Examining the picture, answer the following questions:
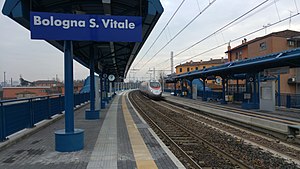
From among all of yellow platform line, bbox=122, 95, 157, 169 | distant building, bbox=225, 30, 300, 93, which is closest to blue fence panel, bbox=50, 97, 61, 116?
yellow platform line, bbox=122, 95, 157, 169

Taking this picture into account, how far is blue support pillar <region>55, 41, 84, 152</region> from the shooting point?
281 inches

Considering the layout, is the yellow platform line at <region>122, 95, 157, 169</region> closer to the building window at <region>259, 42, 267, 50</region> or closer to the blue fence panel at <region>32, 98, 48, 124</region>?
the blue fence panel at <region>32, 98, 48, 124</region>

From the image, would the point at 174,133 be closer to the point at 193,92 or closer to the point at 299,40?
the point at 193,92

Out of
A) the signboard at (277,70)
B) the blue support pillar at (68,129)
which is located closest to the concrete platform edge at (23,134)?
the blue support pillar at (68,129)

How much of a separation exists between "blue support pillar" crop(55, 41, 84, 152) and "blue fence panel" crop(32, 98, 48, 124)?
3747 millimetres

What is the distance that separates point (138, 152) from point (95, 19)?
3.72 meters

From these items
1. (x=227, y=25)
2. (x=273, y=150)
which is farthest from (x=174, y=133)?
(x=227, y=25)

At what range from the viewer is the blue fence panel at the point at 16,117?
26.2ft

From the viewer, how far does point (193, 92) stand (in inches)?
1519

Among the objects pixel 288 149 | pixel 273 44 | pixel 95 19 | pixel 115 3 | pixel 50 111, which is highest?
pixel 273 44

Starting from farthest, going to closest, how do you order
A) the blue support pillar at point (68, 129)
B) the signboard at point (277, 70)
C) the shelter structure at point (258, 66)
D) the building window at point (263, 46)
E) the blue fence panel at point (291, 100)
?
the building window at point (263, 46)
the blue fence panel at point (291, 100)
the signboard at point (277, 70)
the shelter structure at point (258, 66)
the blue support pillar at point (68, 129)

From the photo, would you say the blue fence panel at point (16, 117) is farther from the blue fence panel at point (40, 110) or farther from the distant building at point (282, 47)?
the distant building at point (282, 47)

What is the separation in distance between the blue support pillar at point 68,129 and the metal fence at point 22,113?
5.56 feet

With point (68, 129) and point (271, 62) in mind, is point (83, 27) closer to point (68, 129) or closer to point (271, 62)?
point (68, 129)
